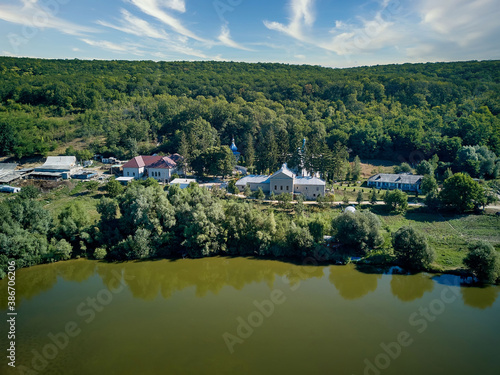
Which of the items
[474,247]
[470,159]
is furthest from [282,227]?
[470,159]

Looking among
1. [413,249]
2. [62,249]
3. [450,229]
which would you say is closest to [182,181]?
[62,249]

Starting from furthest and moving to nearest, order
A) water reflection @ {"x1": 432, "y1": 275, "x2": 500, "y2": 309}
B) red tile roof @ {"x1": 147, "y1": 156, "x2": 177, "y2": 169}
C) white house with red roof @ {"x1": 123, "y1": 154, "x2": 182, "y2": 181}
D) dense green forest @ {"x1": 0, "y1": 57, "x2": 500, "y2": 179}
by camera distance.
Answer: dense green forest @ {"x1": 0, "y1": 57, "x2": 500, "y2": 179} < red tile roof @ {"x1": 147, "y1": 156, "x2": 177, "y2": 169} < white house with red roof @ {"x1": 123, "y1": 154, "x2": 182, "y2": 181} < water reflection @ {"x1": 432, "y1": 275, "x2": 500, "y2": 309}

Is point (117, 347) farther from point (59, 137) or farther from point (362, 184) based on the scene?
point (59, 137)

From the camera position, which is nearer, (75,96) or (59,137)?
(59,137)

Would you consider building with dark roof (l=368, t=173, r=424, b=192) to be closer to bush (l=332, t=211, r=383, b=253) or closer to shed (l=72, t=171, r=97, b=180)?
bush (l=332, t=211, r=383, b=253)

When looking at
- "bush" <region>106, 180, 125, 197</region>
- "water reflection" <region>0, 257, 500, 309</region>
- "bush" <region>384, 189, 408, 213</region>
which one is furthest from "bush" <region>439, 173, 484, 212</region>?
"bush" <region>106, 180, 125, 197</region>

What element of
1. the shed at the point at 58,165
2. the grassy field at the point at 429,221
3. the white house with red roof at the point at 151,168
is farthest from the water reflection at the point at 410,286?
the shed at the point at 58,165
